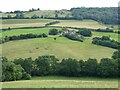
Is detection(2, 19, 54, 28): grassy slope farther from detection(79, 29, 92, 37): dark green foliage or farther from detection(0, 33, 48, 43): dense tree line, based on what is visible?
detection(79, 29, 92, 37): dark green foliage

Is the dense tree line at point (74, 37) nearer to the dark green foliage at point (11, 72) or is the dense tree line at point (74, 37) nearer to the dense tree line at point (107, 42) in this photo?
the dense tree line at point (107, 42)

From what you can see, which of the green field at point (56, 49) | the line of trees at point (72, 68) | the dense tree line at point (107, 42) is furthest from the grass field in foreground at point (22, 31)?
the line of trees at point (72, 68)

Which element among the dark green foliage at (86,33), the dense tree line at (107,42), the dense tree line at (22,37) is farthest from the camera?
the dark green foliage at (86,33)

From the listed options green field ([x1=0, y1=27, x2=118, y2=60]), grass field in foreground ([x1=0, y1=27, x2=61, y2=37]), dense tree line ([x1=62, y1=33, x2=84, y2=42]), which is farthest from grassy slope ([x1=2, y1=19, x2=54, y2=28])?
green field ([x1=0, y1=27, x2=118, y2=60])

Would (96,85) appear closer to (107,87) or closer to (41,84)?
(107,87)

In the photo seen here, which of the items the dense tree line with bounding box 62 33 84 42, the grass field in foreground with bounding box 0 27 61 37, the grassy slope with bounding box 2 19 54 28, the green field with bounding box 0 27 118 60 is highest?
the grassy slope with bounding box 2 19 54 28

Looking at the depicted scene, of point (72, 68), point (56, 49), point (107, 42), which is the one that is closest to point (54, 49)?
point (56, 49)

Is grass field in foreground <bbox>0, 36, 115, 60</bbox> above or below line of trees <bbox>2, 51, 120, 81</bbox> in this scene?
below

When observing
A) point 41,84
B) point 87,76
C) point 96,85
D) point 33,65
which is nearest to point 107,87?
point 96,85
